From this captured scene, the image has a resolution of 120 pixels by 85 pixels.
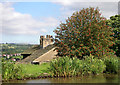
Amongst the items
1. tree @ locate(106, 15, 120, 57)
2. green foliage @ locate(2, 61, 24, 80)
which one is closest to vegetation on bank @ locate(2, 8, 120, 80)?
green foliage @ locate(2, 61, 24, 80)

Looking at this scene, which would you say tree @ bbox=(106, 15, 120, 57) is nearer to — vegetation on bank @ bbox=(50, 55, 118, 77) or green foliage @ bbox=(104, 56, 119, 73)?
green foliage @ bbox=(104, 56, 119, 73)

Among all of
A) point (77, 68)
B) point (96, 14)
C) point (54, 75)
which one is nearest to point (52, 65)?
point (54, 75)

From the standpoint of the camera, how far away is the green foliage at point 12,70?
15.3 metres

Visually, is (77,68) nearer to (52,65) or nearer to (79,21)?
(52,65)

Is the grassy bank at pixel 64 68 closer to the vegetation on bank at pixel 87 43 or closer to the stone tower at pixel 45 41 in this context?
the vegetation on bank at pixel 87 43

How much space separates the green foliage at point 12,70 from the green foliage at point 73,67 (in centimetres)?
273

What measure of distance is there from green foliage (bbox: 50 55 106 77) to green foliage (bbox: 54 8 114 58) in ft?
8.87

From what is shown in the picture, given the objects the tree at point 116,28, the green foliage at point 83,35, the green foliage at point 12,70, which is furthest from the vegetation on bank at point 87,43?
the tree at point 116,28

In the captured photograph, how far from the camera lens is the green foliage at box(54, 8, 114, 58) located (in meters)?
21.5

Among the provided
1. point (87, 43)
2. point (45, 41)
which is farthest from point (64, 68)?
point (45, 41)

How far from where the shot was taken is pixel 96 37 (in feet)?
71.2

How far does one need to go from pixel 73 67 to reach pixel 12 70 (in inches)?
212

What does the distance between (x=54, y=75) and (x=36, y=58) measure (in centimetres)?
1650

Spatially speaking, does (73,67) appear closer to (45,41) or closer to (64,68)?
(64,68)
